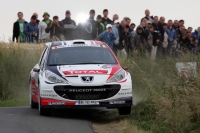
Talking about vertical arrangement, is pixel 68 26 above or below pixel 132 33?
above

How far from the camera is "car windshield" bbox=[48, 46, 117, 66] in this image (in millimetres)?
16234

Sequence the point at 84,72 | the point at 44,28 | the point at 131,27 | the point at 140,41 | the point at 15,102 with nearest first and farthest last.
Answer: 1. the point at 84,72
2. the point at 15,102
3. the point at 140,41
4. the point at 44,28
5. the point at 131,27

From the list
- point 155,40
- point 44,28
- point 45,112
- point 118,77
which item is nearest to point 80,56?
point 118,77

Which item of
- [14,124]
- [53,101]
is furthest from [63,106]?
[14,124]

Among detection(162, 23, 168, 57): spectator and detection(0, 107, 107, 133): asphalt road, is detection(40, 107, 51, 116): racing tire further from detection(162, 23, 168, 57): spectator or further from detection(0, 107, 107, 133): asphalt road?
detection(162, 23, 168, 57): spectator

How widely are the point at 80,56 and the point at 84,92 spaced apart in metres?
1.66

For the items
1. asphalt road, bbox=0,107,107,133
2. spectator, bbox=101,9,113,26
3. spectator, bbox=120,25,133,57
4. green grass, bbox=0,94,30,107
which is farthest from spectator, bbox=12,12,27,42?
asphalt road, bbox=0,107,107,133

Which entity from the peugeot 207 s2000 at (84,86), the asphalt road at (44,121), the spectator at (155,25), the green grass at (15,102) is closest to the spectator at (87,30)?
the spectator at (155,25)

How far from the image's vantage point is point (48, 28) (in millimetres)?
27047

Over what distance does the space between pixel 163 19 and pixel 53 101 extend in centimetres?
1489

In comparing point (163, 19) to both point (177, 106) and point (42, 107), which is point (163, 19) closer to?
point (42, 107)

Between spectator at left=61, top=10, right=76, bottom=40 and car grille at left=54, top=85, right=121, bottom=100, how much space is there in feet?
39.9

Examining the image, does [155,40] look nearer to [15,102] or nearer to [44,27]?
[44,27]

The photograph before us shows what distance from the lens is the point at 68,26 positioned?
27062 mm
